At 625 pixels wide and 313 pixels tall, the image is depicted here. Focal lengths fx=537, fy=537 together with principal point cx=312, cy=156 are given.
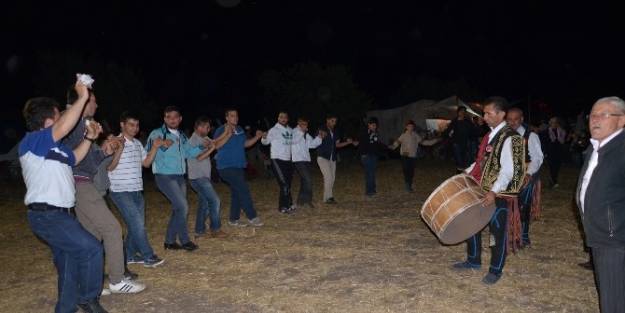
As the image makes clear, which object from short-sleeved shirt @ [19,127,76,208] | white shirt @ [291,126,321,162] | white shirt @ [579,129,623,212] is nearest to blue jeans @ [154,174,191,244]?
short-sleeved shirt @ [19,127,76,208]

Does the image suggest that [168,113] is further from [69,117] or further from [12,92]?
[12,92]

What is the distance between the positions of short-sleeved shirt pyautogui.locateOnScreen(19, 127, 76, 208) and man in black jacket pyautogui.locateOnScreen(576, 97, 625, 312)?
13.1 feet

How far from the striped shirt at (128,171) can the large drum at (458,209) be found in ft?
11.2

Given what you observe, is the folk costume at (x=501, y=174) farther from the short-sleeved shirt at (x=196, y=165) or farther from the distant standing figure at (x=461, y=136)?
the distant standing figure at (x=461, y=136)

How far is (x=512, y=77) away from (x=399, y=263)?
40.5m

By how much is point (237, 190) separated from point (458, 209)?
14.3 ft

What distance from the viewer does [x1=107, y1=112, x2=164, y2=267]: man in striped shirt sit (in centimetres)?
622

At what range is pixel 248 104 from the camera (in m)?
43.3

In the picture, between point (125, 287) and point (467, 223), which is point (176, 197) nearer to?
point (125, 287)

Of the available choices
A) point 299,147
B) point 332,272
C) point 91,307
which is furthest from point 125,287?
point 299,147

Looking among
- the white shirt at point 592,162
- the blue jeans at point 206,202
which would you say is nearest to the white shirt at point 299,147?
the blue jeans at point 206,202

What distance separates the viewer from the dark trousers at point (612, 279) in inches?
145

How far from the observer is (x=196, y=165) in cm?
778

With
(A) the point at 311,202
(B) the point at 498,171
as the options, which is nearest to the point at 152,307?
(B) the point at 498,171
